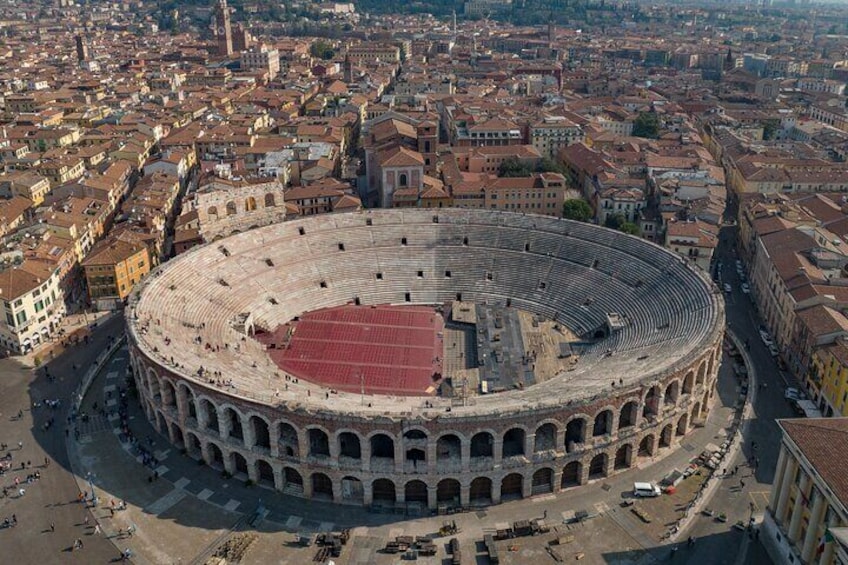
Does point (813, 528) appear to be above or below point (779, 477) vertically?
below

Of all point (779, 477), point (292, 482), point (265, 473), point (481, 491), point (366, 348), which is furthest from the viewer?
point (366, 348)

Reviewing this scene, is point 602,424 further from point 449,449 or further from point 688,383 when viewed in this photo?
point 449,449

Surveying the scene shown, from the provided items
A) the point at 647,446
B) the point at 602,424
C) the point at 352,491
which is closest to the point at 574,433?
the point at 602,424

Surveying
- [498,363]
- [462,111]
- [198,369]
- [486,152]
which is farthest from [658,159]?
[198,369]

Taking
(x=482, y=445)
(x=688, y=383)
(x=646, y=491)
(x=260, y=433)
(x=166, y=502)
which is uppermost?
(x=688, y=383)

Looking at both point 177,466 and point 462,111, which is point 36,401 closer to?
point 177,466

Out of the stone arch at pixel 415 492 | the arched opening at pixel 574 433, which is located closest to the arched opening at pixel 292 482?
the stone arch at pixel 415 492

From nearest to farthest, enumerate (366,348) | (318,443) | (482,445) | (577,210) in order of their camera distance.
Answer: (318,443) < (482,445) < (366,348) < (577,210)

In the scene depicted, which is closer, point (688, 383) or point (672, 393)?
point (672, 393)
